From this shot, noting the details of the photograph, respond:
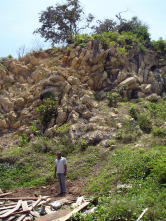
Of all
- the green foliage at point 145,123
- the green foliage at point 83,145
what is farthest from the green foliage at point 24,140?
the green foliage at point 145,123

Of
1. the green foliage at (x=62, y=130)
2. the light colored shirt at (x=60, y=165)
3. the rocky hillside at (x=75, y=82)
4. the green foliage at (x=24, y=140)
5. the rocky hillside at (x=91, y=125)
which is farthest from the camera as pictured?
the rocky hillside at (x=75, y=82)

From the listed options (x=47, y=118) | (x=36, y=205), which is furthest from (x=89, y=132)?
(x=36, y=205)

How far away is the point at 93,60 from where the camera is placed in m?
15.8

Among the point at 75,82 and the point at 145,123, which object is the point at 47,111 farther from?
the point at 145,123

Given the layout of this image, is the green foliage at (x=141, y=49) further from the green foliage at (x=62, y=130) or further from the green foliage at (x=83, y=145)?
the green foliage at (x=83, y=145)

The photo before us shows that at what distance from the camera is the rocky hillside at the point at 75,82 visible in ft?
41.5

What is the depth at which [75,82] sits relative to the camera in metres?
14.2

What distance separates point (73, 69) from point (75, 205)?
11.3 metres

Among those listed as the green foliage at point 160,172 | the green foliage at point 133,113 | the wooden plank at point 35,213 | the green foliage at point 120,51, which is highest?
the green foliage at point 120,51

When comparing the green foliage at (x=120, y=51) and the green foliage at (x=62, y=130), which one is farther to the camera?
the green foliage at (x=120, y=51)

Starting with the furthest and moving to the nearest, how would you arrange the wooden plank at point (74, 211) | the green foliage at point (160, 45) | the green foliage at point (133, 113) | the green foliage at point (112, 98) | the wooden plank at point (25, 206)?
the green foliage at point (160, 45) → the green foliage at point (112, 98) → the green foliage at point (133, 113) → the wooden plank at point (25, 206) → the wooden plank at point (74, 211)

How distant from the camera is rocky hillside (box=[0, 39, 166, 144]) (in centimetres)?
1264

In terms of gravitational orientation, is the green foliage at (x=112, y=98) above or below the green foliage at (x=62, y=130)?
above

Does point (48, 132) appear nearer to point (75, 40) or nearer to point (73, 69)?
point (73, 69)
